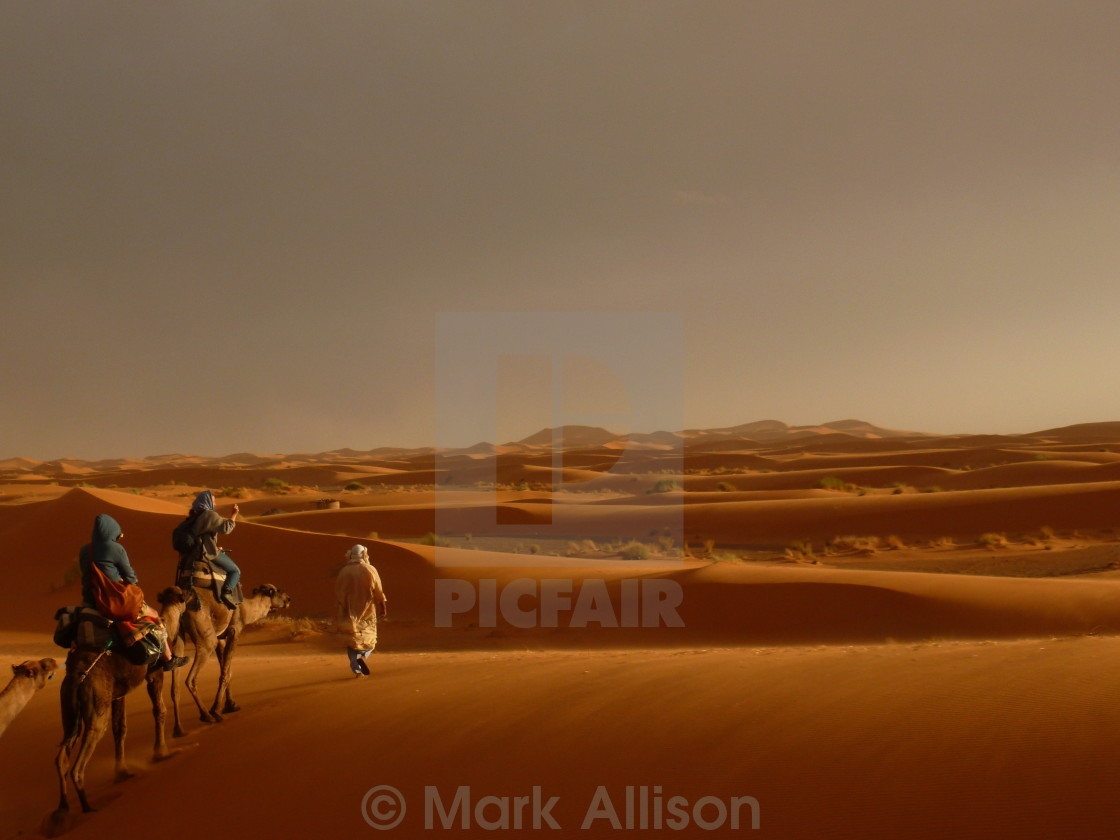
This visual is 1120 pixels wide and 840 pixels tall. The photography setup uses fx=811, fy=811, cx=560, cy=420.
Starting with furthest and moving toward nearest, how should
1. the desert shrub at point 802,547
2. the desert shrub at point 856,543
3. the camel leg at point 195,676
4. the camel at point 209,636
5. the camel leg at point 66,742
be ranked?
the desert shrub at point 856,543 < the desert shrub at point 802,547 < the camel leg at point 195,676 < the camel at point 209,636 < the camel leg at point 66,742

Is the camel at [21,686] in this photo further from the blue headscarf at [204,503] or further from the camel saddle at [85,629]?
the blue headscarf at [204,503]

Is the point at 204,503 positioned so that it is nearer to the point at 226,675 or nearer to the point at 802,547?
the point at 226,675

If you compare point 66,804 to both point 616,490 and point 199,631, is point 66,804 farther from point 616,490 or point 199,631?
point 616,490

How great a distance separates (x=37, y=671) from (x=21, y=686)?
0.15 meters

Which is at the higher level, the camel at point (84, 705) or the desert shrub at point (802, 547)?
the camel at point (84, 705)

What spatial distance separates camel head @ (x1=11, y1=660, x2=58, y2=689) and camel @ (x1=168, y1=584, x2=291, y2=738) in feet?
3.24

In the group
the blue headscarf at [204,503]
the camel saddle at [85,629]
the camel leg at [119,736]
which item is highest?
the blue headscarf at [204,503]

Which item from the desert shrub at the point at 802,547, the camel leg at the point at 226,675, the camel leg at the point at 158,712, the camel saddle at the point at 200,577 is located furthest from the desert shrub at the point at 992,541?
the camel leg at the point at 158,712

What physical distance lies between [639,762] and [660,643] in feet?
29.4

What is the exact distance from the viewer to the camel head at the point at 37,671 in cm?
621

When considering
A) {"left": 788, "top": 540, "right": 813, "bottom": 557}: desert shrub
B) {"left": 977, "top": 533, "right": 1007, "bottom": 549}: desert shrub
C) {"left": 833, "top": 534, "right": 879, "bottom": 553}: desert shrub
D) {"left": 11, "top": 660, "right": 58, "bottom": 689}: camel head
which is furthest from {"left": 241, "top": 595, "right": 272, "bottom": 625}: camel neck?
{"left": 977, "top": 533, "right": 1007, "bottom": 549}: desert shrub

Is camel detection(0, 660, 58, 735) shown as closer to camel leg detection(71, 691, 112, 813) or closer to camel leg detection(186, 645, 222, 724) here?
camel leg detection(71, 691, 112, 813)

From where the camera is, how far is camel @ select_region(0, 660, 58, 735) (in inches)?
238

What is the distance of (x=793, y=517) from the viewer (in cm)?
2900
